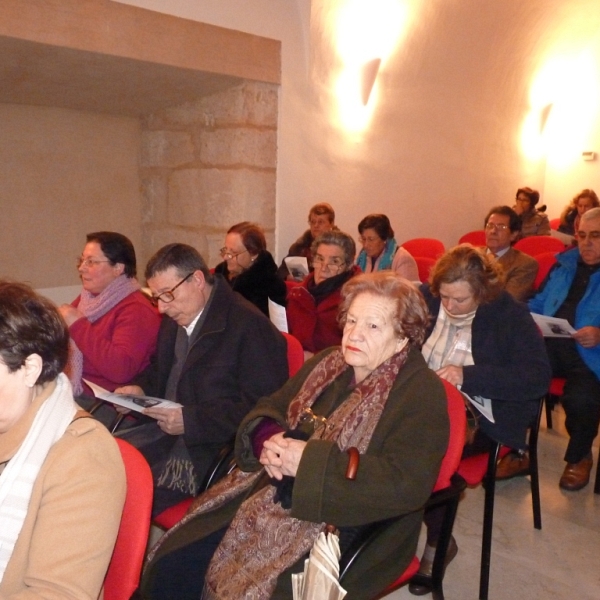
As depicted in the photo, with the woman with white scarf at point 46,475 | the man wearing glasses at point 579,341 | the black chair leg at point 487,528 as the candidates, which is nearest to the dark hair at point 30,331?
the woman with white scarf at point 46,475

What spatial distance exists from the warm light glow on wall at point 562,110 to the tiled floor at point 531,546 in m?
5.01

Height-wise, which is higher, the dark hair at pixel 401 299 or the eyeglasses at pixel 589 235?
the eyeglasses at pixel 589 235

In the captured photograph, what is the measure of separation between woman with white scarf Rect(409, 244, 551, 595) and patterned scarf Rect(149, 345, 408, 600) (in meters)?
0.70

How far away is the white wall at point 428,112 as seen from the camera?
15.4ft

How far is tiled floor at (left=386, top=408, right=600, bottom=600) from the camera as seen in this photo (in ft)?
7.90

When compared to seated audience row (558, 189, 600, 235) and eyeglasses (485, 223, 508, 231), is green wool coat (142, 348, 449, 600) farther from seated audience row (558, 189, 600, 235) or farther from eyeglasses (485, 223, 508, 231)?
seated audience row (558, 189, 600, 235)

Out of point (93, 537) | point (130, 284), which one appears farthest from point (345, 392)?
point (130, 284)

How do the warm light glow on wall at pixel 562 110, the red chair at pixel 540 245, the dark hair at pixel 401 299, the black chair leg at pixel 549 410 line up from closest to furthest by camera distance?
1. the dark hair at pixel 401 299
2. the black chair leg at pixel 549 410
3. the red chair at pixel 540 245
4. the warm light glow on wall at pixel 562 110

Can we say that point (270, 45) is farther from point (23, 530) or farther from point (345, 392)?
point (23, 530)

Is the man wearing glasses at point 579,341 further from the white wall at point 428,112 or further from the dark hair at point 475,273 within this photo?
the white wall at point 428,112

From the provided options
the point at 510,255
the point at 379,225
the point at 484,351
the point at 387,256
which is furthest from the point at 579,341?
the point at 379,225

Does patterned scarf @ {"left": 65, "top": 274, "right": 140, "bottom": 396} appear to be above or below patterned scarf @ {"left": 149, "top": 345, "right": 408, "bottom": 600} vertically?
above

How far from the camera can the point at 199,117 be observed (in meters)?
4.69

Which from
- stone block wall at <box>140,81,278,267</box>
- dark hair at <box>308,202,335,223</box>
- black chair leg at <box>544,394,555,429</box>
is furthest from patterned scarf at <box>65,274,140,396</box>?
black chair leg at <box>544,394,555,429</box>
